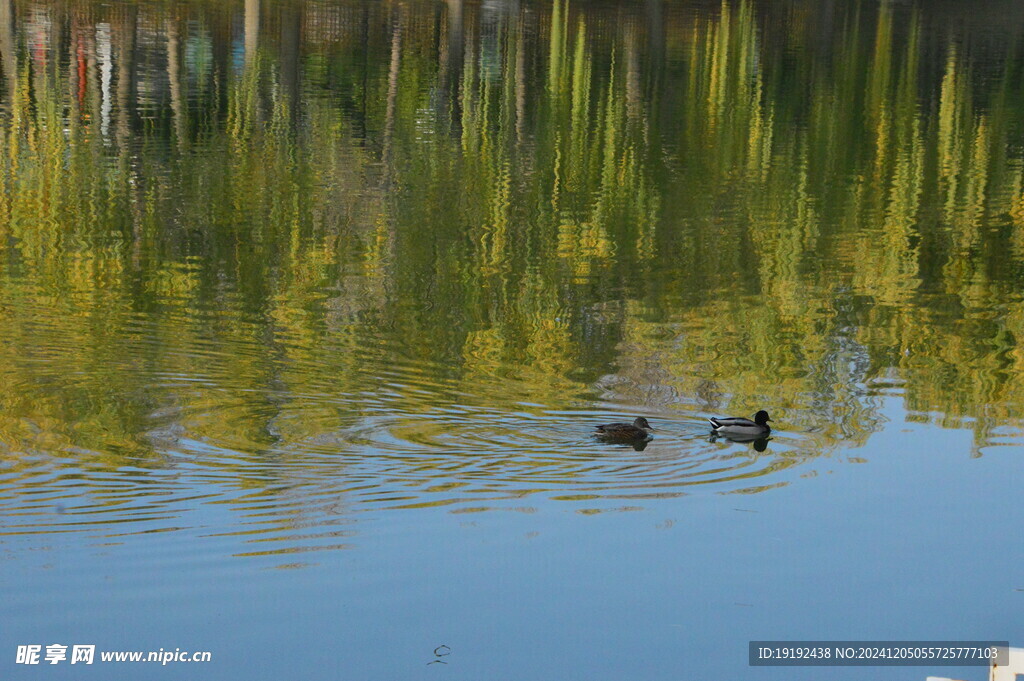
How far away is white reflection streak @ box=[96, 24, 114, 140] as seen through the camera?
3694 centimetres

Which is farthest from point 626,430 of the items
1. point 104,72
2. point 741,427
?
point 104,72

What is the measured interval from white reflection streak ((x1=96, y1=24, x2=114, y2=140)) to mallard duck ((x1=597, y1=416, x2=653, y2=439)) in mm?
24093

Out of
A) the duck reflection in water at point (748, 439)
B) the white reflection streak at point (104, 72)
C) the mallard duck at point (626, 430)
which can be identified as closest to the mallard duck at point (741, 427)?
the duck reflection in water at point (748, 439)

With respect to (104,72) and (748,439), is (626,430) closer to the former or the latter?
(748,439)

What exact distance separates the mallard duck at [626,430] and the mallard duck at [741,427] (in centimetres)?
72

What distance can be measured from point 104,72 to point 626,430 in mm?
36186

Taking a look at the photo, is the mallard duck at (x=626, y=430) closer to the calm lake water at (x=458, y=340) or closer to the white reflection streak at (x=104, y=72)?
the calm lake water at (x=458, y=340)

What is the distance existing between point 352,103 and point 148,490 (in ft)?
104

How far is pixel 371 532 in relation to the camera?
11070 millimetres

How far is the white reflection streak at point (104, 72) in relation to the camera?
36938 millimetres

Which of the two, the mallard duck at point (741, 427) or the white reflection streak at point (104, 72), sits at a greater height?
the white reflection streak at point (104, 72)

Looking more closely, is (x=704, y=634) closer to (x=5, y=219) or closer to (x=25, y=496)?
(x=25, y=496)

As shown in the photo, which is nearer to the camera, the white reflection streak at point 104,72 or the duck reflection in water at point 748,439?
the duck reflection in water at point 748,439

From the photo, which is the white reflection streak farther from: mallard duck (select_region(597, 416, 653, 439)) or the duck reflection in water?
the duck reflection in water
